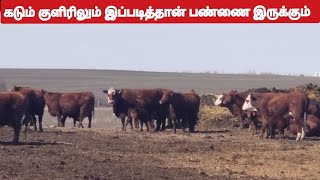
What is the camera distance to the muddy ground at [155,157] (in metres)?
16.8

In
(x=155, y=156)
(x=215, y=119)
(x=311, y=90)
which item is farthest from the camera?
(x=311, y=90)

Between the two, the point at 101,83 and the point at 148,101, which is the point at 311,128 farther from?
the point at 101,83

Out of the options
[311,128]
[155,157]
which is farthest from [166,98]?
[155,157]

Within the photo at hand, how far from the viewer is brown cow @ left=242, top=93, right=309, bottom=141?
28641 mm

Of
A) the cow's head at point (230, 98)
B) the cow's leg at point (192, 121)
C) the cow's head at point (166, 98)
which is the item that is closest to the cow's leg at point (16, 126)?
the cow's head at point (166, 98)

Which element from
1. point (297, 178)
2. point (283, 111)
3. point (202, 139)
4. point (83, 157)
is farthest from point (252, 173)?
point (283, 111)

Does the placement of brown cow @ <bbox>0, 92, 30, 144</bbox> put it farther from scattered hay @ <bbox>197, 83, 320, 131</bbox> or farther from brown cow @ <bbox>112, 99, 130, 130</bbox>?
scattered hay @ <bbox>197, 83, 320, 131</bbox>

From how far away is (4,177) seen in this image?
15.6 metres

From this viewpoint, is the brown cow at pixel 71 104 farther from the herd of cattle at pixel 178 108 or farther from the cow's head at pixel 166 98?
the cow's head at pixel 166 98

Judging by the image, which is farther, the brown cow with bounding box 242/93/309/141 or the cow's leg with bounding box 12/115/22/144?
the brown cow with bounding box 242/93/309/141

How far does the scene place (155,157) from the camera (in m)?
20.6

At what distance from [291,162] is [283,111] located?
366 inches

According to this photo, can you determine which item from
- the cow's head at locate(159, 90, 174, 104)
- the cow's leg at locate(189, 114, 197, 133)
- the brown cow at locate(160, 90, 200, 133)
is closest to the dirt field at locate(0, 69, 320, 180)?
the cow's leg at locate(189, 114, 197, 133)

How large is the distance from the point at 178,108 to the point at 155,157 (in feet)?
44.3
